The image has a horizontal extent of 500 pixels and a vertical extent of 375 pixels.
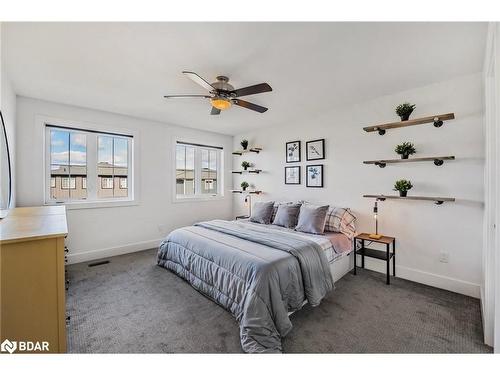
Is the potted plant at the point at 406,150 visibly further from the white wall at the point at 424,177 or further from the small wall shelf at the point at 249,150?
the small wall shelf at the point at 249,150

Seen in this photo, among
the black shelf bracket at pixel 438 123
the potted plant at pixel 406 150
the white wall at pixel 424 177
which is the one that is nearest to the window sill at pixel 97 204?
the white wall at pixel 424 177

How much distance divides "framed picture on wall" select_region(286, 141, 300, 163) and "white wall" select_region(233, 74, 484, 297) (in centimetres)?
48

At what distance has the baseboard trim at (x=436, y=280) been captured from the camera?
248 cm

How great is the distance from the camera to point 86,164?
143 inches

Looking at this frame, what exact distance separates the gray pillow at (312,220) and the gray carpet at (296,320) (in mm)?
724

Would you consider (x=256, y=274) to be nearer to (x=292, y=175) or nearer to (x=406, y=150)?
(x=406, y=150)

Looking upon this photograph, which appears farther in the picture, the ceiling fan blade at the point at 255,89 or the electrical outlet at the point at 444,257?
the electrical outlet at the point at 444,257

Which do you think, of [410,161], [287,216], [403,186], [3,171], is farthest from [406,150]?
[3,171]

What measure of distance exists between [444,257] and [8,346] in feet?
12.5

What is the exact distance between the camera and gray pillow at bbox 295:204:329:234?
10.1ft

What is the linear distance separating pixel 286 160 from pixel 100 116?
3238 mm
